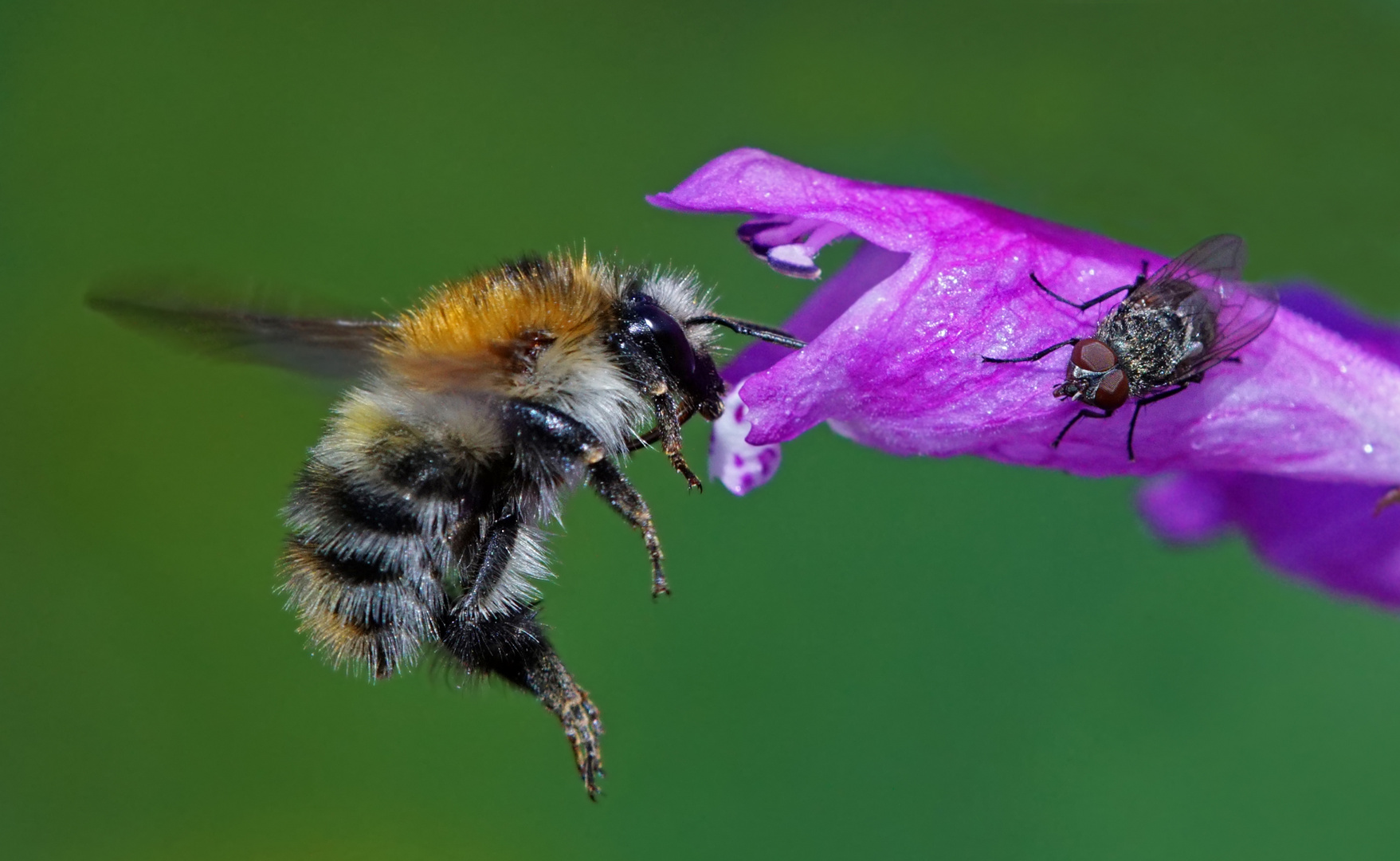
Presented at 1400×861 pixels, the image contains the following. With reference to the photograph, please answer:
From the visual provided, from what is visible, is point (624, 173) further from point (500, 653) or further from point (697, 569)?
point (500, 653)

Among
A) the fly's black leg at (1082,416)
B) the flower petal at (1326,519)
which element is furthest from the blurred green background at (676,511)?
the fly's black leg at (1082,416)

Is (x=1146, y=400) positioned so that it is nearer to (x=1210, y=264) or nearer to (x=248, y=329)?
(x=1210, y=264)

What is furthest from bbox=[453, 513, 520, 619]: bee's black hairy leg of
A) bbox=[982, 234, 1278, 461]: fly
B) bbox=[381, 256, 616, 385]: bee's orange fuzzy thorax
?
bbox=[982, 234, 1278, 461]: fly

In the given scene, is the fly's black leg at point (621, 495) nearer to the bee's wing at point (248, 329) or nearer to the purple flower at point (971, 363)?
the purple flower at point (971, 363)

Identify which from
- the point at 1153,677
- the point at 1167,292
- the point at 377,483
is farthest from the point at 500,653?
the point at 1153,677

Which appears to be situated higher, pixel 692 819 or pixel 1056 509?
pixel 1056 509

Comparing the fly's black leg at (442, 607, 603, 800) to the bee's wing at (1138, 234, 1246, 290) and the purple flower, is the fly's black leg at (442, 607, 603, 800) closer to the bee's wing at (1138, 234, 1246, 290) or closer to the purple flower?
the purple flower
